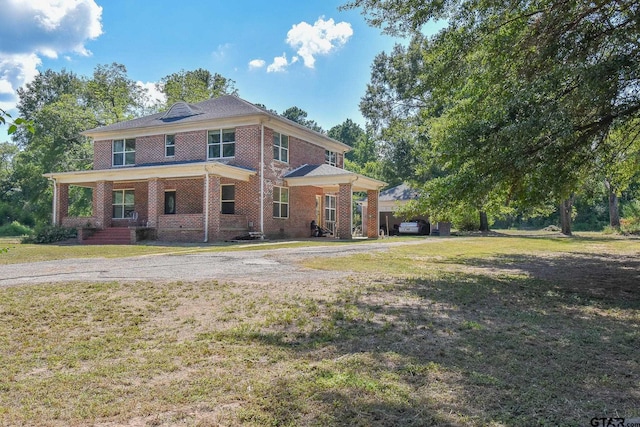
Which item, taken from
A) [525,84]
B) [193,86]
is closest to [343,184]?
[525,84]

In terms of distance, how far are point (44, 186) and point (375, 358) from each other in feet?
139

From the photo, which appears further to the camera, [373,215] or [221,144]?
[373,215]

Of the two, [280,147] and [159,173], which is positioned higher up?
[280,147]

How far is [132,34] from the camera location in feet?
71.4

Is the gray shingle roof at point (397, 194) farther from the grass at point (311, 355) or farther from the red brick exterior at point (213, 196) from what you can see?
the grass at point (311, 355)

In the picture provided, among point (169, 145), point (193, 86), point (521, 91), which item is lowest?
point (521, 91)

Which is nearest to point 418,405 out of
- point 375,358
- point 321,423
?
point 321,423

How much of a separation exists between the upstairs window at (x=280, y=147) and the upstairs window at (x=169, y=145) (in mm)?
5285

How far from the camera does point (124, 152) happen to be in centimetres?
2391

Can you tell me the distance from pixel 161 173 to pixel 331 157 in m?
11.7

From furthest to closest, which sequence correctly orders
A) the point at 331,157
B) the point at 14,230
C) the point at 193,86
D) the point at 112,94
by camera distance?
the point at 193,86, the point at 14,230, the point at 112,94, the point at 331,157

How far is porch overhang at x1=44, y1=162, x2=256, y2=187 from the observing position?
59.7 feet

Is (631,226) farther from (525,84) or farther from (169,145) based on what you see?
(169,145)

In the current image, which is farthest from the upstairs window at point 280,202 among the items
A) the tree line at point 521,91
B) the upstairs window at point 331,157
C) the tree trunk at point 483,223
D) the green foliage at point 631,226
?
the green foliage at point 631,226
